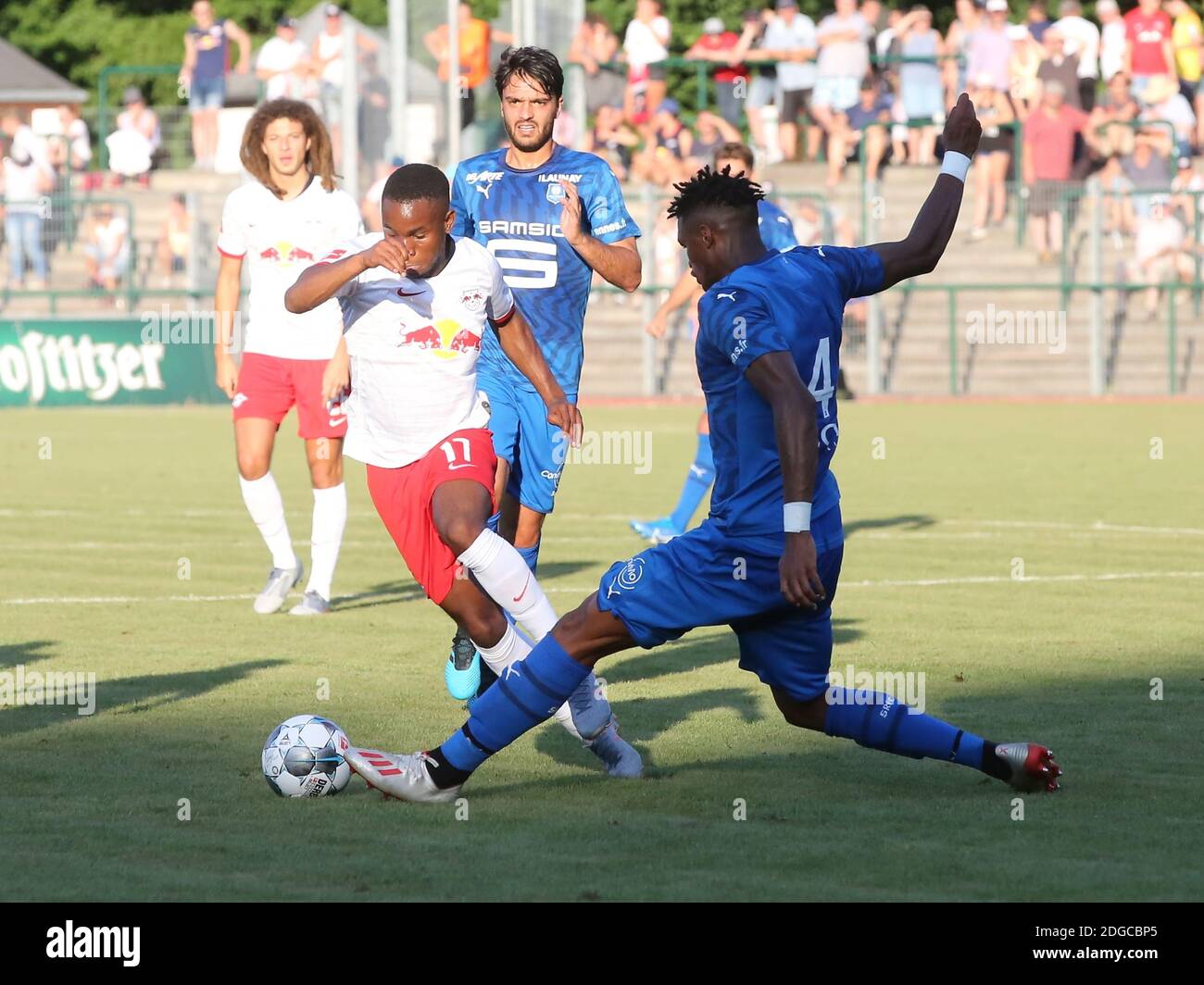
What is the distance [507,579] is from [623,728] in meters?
0.82

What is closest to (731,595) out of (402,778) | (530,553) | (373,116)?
(402,778)

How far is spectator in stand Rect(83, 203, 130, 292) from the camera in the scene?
29953mm

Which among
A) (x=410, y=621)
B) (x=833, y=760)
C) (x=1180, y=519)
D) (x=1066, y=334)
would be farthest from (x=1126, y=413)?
(x=833, y=760)

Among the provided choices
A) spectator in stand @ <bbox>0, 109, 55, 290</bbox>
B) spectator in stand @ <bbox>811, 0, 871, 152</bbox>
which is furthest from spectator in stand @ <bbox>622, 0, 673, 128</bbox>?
spectator in stand @ <bbox>0, 109, 55, 290</bbox>

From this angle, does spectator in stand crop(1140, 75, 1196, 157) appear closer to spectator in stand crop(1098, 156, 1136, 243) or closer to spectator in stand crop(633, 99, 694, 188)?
spectator in stand crop(1098, 156, 1136, 243)

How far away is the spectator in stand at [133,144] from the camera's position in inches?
1308

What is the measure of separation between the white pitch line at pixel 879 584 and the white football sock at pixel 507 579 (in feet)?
13.1

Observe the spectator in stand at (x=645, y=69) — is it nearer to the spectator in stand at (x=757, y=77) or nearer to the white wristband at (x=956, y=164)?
the spectator in stand at (x=757, y=77)

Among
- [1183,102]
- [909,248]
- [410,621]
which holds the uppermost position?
A: [1183,102]

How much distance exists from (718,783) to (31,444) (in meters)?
16.5

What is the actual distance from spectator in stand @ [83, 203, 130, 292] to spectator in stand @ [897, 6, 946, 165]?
11557mm

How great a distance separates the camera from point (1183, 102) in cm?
3123

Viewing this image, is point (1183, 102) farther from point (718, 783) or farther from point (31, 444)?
point (718, 783)
